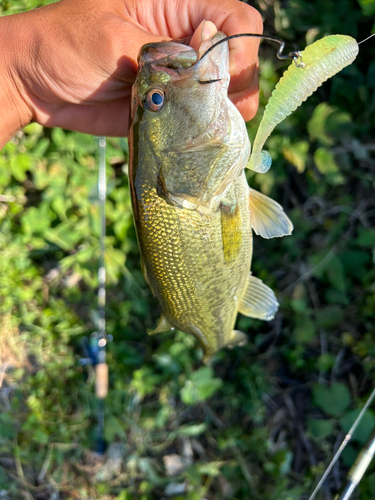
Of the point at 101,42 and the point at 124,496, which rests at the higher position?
the point at 101,42

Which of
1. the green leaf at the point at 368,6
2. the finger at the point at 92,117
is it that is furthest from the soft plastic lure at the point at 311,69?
the green leaf at the point at 368,6

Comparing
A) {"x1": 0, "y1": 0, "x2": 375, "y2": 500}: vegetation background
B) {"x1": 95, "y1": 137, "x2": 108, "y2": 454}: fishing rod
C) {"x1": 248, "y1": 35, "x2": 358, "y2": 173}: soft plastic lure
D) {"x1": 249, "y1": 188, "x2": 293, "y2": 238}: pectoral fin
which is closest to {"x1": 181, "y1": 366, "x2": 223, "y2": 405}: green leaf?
{"x1": 0, "y1": 0, "x2": 375, "y2": 500}: vegetation background

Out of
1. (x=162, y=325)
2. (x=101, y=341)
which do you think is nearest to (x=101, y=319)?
(x=101, y=341)

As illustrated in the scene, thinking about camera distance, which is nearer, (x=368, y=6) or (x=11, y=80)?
(x=11, y=80)

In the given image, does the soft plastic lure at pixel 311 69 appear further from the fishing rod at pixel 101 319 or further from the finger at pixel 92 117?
the fishing rod at pixel 101 319

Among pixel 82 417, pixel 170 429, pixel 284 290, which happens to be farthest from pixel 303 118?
pixel 82 417

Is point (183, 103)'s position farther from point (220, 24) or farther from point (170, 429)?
point (170, 429)

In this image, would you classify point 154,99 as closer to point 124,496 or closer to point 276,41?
point 276,41
